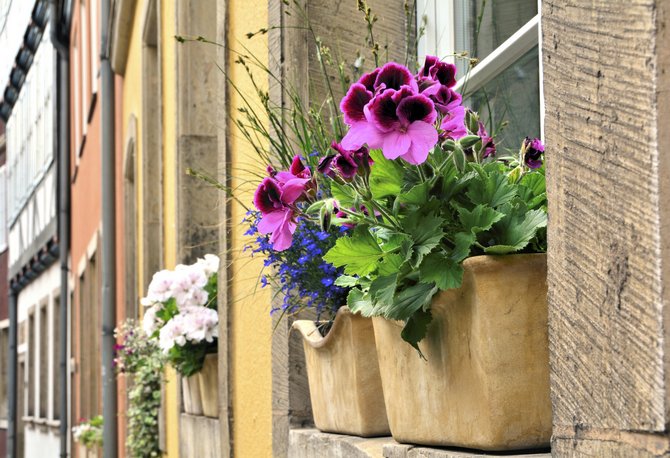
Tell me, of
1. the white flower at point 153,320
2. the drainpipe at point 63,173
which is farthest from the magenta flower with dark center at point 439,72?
the drainpipe at point 63,173

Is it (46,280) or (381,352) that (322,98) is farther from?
(46,280)

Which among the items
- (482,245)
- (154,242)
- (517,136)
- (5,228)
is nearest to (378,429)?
(517,136)

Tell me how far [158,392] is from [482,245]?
5159mm

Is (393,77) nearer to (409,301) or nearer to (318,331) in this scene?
(409,301)

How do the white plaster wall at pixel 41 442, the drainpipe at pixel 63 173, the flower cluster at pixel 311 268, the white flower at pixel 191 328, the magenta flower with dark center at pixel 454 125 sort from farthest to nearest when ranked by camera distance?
1. the white plaster wall at pixel 41 442
2. the drainpipe at pixel 63 173
3. the white flower at pixel 191 328
4. the flower cluster at pixel 311 268
5. the magenta flower with dark center at pixel 454 125

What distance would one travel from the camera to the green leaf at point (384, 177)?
1.72m

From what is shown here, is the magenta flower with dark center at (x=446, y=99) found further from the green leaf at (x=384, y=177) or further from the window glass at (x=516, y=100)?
the window glass at (x=516, y=100)

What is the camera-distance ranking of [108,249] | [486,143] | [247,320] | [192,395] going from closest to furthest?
[486,143], [247,320], [192,395], [108,249]

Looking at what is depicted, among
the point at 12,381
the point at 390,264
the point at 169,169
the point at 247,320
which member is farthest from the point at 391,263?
the point at 12,381

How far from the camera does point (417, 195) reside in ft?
5.47

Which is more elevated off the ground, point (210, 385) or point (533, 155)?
point (533, 155)

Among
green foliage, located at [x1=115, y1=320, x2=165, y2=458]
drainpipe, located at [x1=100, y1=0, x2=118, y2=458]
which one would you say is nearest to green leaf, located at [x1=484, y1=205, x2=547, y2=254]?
green foliage, located at [x1=115, y1=320, x2=165, y2=458]

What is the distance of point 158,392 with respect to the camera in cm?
662

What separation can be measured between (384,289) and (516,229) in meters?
Result: 0.19
